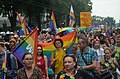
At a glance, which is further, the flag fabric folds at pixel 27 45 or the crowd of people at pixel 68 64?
the flag fabric folds at pixel 27 45

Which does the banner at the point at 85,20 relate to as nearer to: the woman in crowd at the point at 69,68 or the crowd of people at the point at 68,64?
the crowd of people at the point at 68,64

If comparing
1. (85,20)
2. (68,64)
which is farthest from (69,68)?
(85,20)

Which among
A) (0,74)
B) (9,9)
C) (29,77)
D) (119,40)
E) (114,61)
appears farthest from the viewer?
(9,9)

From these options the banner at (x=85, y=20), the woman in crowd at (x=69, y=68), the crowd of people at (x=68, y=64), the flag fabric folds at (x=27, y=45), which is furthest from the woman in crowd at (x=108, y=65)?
the banner at (x=85, y=20)

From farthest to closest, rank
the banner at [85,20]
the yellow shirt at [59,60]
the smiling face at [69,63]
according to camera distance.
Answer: the banner at [85,20]
the yellow shirt at [59,60]
the smiling face at [69,63]

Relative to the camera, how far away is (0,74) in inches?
248

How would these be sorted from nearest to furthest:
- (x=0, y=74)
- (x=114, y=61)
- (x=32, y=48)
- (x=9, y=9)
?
(x=0, y=74), (x=32, y=48), (x=114, y=61), (x=9, y=9)

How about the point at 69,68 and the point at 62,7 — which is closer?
the point at 69,68

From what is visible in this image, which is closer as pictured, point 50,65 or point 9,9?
point 50,65

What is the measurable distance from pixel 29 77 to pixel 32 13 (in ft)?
151

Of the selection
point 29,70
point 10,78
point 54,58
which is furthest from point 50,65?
point 29,70

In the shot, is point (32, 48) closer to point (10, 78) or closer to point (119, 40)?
point (10, 78)

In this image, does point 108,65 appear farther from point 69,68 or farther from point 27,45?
point 69,68

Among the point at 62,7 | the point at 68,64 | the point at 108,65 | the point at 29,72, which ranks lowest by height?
the point at 108,65
